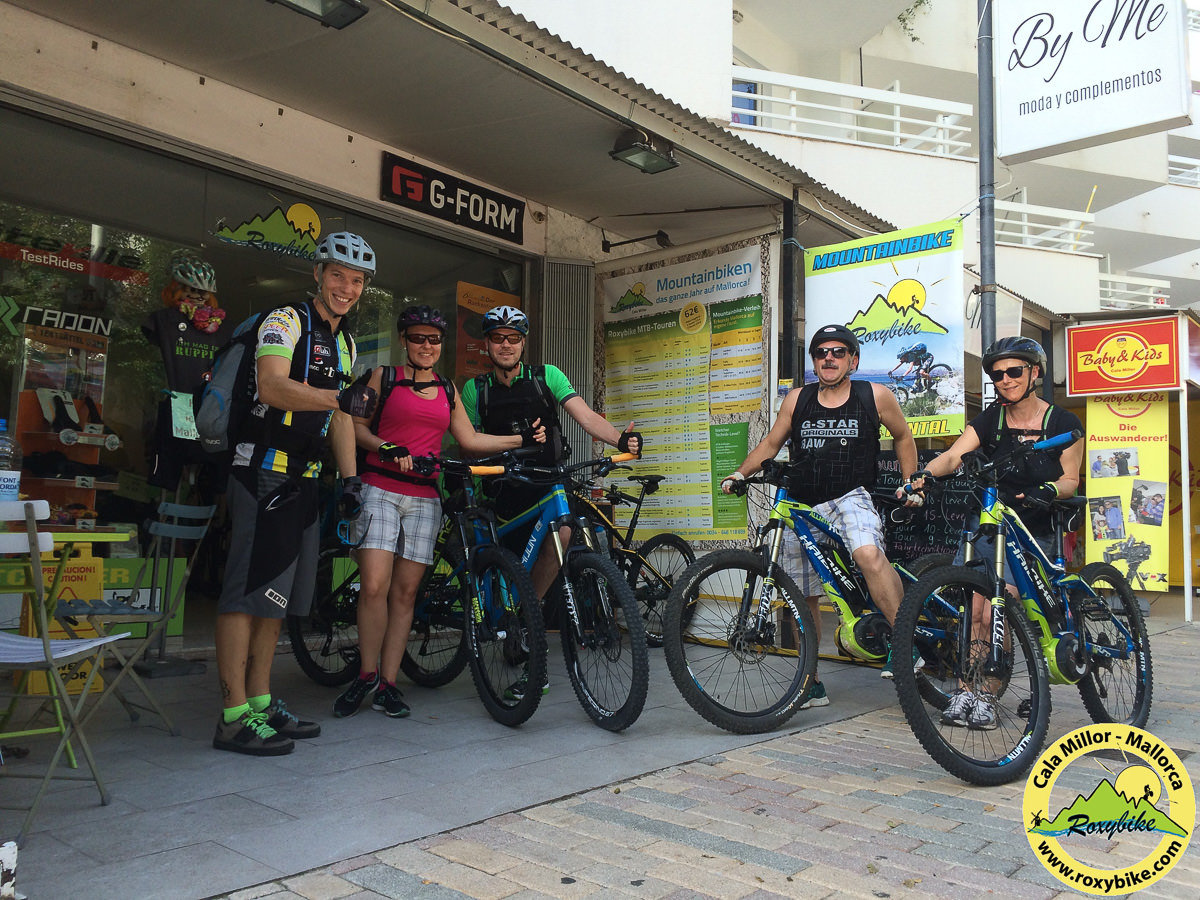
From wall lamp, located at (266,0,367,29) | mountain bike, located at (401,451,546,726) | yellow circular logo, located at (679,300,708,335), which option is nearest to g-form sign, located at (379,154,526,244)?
yellow circular logo, located at (679,300,708,335)

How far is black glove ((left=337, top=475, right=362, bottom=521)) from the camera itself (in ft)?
12.8

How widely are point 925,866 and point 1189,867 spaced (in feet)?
2.57

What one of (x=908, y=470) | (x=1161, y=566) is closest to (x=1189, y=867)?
(x=908, y=470)

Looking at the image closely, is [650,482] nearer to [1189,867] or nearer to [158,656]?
[158,656]

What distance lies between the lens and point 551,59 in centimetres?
500

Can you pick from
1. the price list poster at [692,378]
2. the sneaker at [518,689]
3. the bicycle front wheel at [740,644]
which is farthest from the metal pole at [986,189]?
the sneaker at [518,689]

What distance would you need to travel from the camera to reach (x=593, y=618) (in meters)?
4.04

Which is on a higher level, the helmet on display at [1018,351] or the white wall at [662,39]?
the white wall at [662,39]

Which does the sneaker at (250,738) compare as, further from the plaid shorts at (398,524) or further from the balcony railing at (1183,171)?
the balcony railing at (1183,171)

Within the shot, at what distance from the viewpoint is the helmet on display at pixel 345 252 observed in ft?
12.7

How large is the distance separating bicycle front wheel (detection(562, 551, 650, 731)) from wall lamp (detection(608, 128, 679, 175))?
2887 millimetres

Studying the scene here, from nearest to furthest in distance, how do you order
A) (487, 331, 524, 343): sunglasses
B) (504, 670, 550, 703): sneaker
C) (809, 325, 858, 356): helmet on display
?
(504, 670, 550, 703): sneaker < (809, 325, 858, 356): helmet on display < (487, 331, 524, 343): sunglasses

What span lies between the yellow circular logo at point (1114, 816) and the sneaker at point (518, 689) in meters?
2.06

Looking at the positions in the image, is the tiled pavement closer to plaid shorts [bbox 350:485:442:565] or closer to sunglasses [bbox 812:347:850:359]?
plaid shorts [bbox 350:485:442:565]
